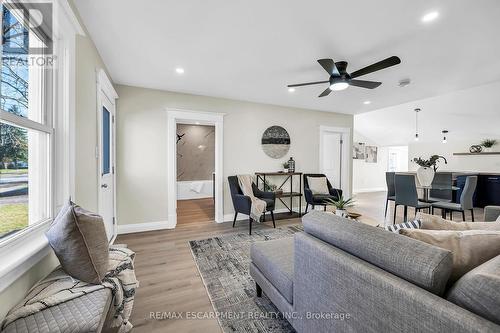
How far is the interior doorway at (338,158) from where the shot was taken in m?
5.39

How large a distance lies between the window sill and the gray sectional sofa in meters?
1.43

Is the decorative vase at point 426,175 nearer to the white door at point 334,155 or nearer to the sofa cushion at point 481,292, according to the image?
the white door at point 334,155

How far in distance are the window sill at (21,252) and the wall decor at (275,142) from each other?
12.0 feet

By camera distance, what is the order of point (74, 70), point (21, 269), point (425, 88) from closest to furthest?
point (21, 269) < point (74, 70) < point (425, 88)

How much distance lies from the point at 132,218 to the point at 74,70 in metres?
2.50

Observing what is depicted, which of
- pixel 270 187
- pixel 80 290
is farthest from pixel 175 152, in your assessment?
pixel 80 290

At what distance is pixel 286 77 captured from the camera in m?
3.09

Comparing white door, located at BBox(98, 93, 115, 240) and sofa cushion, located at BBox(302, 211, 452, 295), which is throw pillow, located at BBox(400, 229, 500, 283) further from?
white door, located at BBox(98, 93, 115, 240)

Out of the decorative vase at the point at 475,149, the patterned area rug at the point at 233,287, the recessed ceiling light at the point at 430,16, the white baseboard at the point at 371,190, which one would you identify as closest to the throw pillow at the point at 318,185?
the patterned area rug at the point at 233,287

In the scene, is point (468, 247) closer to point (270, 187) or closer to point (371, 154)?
point (270, 187)

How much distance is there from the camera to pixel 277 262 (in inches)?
61.4

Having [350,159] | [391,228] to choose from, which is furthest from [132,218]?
[350,159]

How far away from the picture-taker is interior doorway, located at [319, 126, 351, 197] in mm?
5387

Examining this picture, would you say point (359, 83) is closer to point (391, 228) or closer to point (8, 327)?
point (391, 228)
